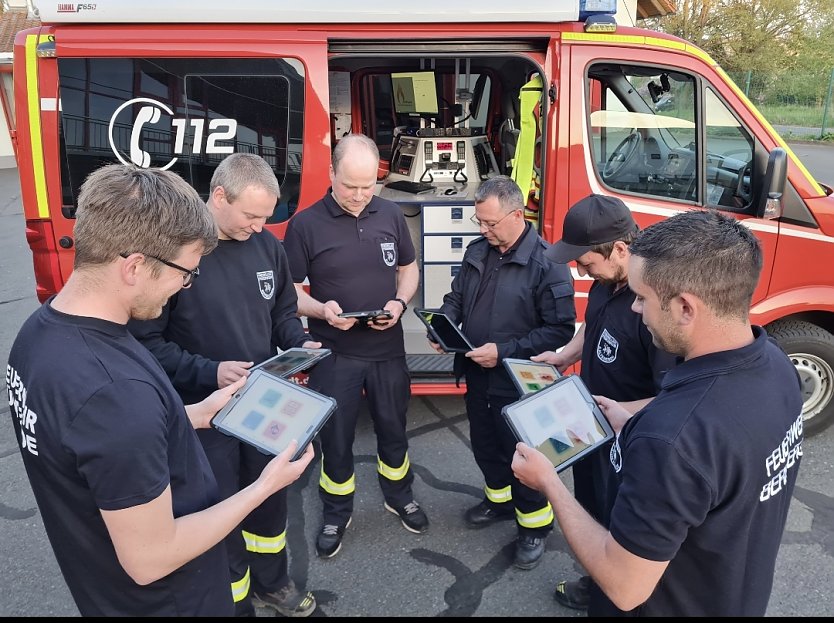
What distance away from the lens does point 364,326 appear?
291 cm

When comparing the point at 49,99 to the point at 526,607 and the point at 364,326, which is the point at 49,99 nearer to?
the point at 364,326

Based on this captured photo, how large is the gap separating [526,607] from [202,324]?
1.77 metres

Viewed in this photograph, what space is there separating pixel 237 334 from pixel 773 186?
2901 millimetres

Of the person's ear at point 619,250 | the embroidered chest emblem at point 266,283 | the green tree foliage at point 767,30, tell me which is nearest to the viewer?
the person's ear at point 619,250

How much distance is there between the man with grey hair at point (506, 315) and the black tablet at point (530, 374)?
0.90 feet

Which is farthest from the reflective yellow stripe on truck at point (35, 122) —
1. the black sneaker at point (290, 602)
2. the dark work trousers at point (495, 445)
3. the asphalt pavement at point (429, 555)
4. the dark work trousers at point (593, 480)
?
the dark work trousers at point (593, 480)

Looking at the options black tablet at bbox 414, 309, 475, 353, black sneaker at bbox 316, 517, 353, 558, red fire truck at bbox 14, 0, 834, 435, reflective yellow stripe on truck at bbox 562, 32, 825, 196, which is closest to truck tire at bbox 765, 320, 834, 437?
red fire truck at bbox 14, 0, 834, 435

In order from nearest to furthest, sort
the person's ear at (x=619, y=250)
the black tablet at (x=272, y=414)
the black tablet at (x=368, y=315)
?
the black tablet at (x=272, y=414)
the person's ear at (x=619, y=250)
the black tablet at (x=368, y=315)

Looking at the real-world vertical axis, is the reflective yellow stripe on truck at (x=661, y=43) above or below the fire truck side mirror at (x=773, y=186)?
above

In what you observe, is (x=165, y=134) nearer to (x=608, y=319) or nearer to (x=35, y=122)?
(x=35, y=122)

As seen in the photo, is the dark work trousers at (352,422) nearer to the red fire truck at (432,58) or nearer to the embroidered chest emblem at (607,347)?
the red fire truck at (432,58)

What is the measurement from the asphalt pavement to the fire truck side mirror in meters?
1.49

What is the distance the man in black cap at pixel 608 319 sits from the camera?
81.3 inches

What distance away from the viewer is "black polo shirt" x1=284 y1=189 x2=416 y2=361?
2.88 m
